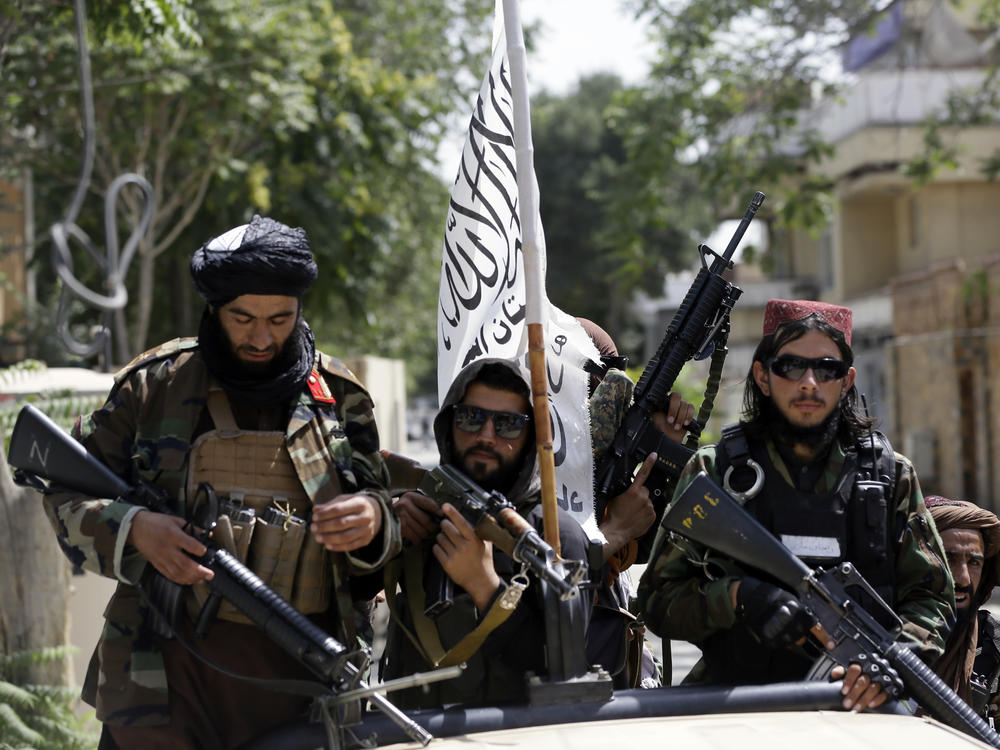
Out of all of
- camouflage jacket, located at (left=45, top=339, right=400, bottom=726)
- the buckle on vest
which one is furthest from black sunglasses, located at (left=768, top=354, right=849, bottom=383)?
camouflage jacket, located at (left=45, top=339, right=400, bottom=726)

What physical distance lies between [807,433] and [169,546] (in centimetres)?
154

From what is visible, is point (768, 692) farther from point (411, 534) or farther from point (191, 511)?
point (191, 511)

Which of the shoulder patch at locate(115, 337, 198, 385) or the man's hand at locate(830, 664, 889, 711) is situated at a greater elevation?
the shoulder patch at locate(115, 337, 198, 385)

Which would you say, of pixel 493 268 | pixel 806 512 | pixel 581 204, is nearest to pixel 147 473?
pixel 493 268

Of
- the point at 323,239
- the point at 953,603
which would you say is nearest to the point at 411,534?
the point at 953,603

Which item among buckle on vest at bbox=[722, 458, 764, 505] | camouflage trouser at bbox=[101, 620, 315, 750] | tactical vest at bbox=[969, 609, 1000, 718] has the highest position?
buckle on vest at bbox=[722, 458, 764, 505]

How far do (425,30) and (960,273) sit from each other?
8099 millimetres

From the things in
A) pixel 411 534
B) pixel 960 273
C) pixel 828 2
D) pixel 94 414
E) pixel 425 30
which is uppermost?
Answer: pixel 425 30

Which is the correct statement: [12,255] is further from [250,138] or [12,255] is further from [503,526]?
[503,526]

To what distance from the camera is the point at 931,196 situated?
23766 mm

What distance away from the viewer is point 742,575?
3.02 metres

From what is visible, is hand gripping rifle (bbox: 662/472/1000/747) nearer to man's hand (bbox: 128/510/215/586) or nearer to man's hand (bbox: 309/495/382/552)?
man's hand (bbox: 309/495/382/552)

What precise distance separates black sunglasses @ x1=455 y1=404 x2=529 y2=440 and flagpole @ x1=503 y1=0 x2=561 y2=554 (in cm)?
17

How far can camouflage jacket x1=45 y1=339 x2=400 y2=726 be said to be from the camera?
106 inches
